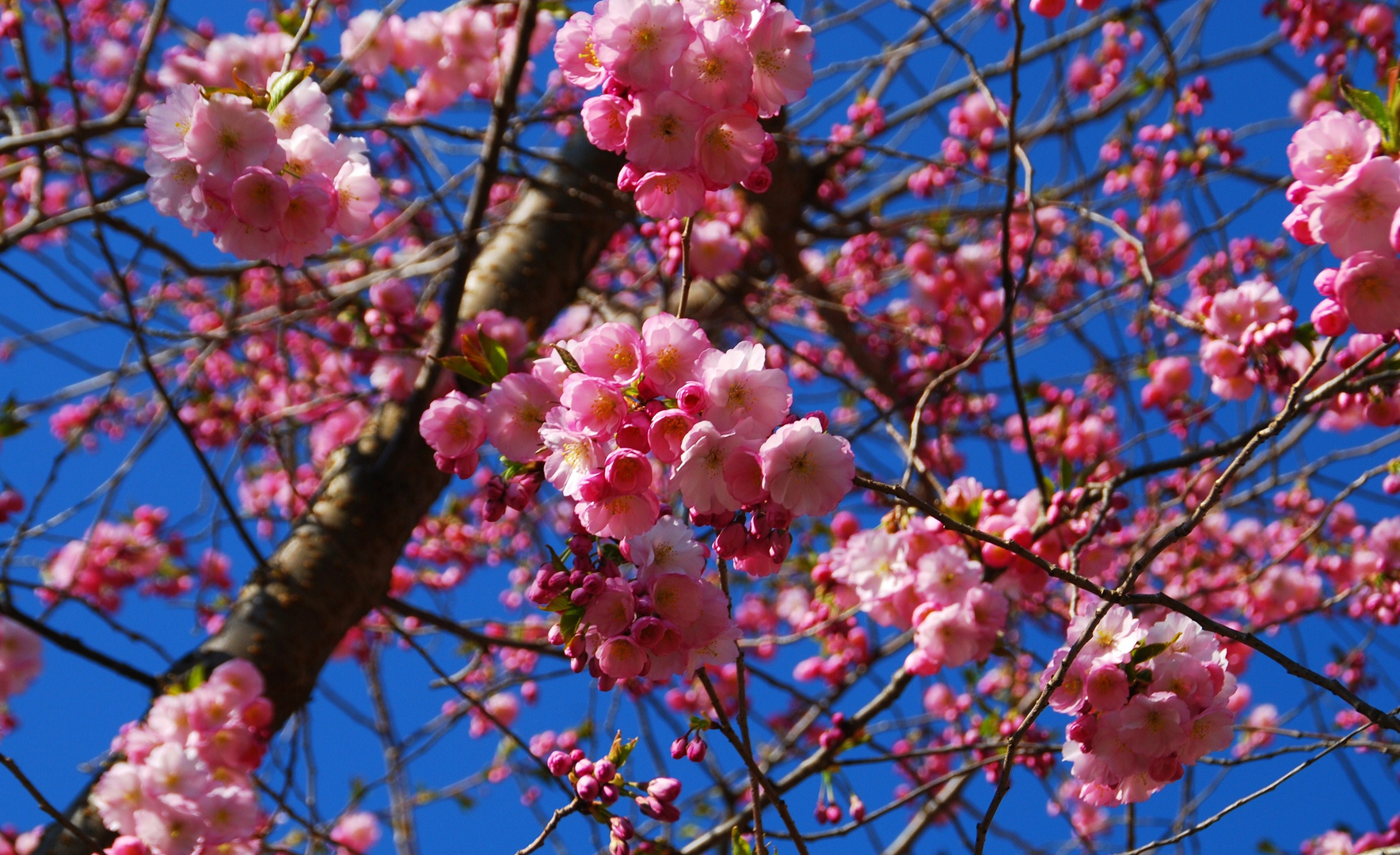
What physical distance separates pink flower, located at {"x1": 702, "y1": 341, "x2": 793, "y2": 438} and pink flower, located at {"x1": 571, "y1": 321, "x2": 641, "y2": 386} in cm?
9

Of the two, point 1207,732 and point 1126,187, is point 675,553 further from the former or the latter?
point 1126,187

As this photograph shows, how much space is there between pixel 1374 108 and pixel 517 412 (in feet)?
3.91

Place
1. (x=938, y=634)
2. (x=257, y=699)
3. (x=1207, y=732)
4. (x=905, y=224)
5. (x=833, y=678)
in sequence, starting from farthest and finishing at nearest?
(x=905, y=224)
(x=833, y=678)
(x=257, y=699)
(x=938, y=634)
(x=1207, y=732)

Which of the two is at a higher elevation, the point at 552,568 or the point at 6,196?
the point at 6,196

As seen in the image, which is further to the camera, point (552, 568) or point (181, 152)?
point (181, 152)

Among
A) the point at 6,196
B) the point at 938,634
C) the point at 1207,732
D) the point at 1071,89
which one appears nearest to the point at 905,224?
the point at 1071,89

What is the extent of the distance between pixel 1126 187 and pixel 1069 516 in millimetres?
2363

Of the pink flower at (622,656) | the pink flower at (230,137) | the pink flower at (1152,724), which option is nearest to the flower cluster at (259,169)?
the pink flower at (230,137)

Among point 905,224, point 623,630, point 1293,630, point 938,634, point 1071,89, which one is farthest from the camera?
point 1071,89

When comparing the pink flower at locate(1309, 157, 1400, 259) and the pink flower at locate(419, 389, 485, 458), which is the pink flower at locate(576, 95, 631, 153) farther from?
the pink flower at locate(1309, 157, 1400, 259)

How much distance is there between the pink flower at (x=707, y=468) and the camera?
3.43 feet

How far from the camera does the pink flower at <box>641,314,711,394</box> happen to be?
1131 mm

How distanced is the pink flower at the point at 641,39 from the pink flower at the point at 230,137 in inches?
19.1

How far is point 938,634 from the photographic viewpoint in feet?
5.93
